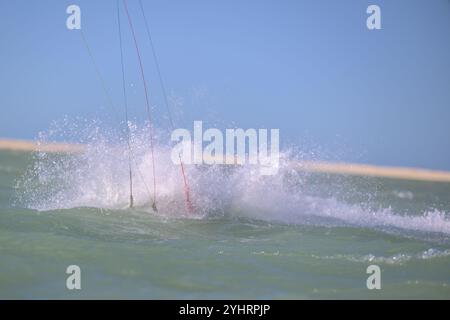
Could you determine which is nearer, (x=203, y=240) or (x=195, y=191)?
(x=203, y=240)

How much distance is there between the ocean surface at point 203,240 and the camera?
4656 mm

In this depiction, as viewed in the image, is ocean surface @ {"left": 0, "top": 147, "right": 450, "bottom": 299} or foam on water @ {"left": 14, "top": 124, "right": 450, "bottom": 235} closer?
ocean surface @ {"left": 0, "top": 147, "right": 450, "bottom": 299}

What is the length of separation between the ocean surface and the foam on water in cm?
3

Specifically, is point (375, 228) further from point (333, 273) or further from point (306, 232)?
point (333, 273)

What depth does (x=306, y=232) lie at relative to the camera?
7.67 meters

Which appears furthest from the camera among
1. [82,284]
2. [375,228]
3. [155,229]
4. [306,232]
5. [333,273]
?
[375,228]

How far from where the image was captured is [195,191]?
32.8 feet

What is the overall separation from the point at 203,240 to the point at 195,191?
11.2 ft

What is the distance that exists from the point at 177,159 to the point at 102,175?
5.41 ft

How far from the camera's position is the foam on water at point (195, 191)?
9.19 meters

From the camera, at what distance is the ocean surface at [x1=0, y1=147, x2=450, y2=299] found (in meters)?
4.66

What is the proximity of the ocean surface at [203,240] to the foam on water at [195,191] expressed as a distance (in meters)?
0.03

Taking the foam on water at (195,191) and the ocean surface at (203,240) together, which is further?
the foam on water at (195,191)

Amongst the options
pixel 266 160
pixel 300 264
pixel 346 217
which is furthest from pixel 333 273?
pixel 266 160
